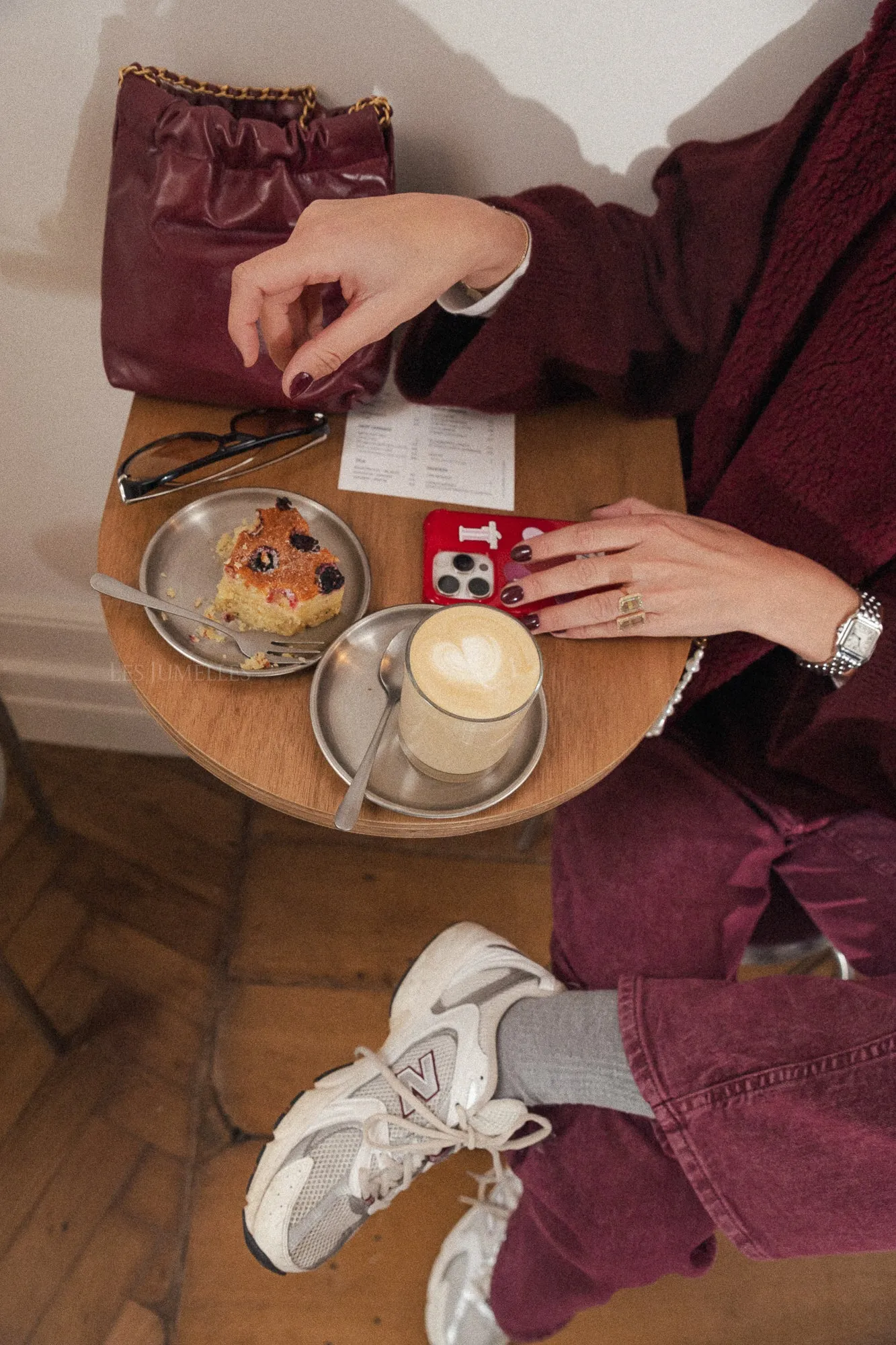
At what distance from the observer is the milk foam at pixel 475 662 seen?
61cm

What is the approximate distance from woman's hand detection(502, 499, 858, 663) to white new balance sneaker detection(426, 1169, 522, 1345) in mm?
702

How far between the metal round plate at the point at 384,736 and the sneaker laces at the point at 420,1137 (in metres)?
A: 0.39

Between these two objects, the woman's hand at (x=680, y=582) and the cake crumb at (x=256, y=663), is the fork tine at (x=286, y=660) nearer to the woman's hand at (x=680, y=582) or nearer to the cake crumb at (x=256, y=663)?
the cake crumb at (x=256, y=663)

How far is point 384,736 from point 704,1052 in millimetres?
365

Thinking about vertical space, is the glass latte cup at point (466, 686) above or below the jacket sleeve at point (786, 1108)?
above

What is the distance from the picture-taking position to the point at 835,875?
2.83 feet

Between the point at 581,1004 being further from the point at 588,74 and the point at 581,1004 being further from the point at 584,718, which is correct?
the point at 588,74

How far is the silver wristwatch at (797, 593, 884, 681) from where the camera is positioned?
0.77 meters

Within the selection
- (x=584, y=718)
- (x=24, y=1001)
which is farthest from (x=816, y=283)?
(x=24, y=1001)

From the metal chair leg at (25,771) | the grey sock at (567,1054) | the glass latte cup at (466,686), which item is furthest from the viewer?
the metal chair leg at (25,771)

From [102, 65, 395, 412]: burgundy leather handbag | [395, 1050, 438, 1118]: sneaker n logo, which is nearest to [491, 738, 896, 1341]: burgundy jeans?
[395, 1050, 438, 1118]: sneaker n logo

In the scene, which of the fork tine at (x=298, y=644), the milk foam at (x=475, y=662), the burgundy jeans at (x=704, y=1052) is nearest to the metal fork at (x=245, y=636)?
the fork tine at (x=298, y=644)

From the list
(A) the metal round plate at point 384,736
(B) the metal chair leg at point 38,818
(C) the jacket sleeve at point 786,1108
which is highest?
(A) the metal round plate at point 384,736

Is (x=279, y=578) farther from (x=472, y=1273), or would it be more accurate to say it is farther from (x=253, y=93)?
(x=472, y=1273)
